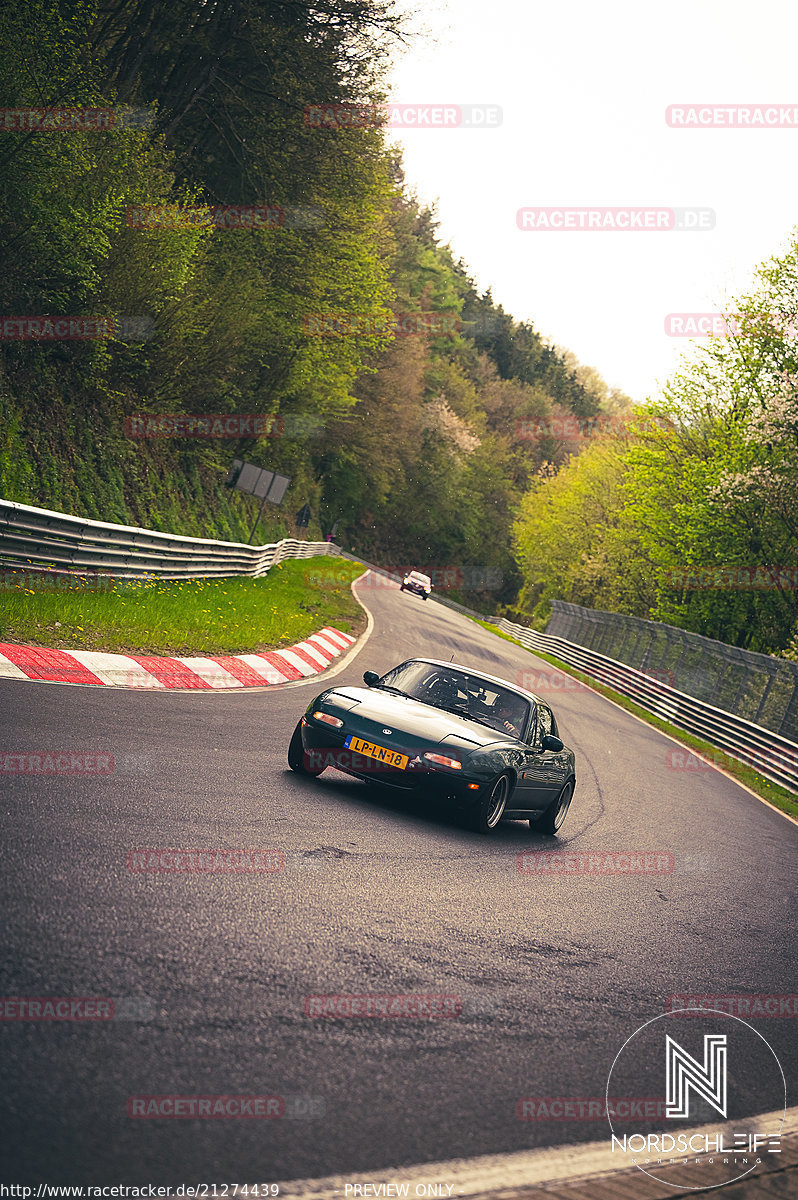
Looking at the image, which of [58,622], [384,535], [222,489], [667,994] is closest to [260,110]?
[222,489]

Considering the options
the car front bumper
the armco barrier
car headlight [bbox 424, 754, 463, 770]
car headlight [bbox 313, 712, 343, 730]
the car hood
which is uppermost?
the car hood

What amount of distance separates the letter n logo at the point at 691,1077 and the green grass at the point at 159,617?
8.48m

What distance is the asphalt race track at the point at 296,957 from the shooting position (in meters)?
3.13

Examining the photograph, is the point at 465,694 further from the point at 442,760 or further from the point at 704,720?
the point at 704,720

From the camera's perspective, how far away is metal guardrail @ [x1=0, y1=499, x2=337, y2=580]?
13141mm

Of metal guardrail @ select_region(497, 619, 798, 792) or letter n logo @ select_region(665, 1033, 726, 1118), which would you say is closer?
letter n logo @ select_region(665, 1033, 726, 1118)

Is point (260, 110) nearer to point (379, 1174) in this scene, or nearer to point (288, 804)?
point (288, 804)

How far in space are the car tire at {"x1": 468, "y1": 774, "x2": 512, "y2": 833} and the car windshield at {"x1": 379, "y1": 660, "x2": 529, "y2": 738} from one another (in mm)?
628

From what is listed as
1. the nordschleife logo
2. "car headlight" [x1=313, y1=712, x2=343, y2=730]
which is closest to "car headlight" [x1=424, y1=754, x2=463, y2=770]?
"car headlight" [x1=313, y1=712, x2=343, y2=730]

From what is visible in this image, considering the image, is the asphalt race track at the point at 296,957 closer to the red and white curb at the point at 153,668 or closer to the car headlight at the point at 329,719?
the car headlight at the point at 329,719

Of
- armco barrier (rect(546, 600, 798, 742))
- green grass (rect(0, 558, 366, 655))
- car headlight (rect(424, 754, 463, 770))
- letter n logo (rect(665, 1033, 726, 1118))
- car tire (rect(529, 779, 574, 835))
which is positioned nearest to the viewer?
letter n logo (rect(665, 1033, 726, 1118))

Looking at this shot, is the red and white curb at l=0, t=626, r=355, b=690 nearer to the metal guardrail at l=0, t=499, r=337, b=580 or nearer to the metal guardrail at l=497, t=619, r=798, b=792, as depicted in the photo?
the metal guardrail at l=0, t=499, r=337, b=580

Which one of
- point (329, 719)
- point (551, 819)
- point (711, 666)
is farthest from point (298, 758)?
point (711, 666)

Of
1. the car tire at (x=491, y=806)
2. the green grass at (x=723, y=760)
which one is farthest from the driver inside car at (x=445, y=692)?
the green grass at (x=723, y=760)
